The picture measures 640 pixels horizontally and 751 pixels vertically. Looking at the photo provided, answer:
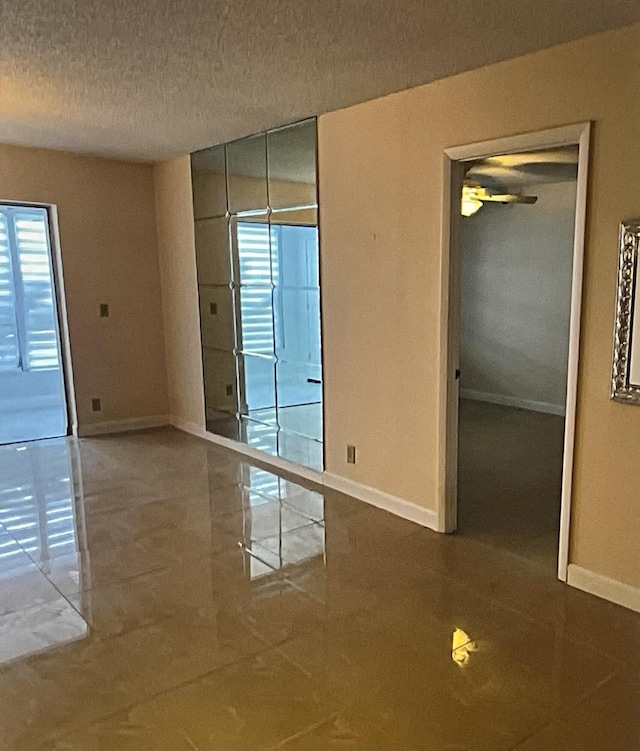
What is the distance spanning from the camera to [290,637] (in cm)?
241

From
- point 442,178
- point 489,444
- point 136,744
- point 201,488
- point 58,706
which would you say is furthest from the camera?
point 489,444

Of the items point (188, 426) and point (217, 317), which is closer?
point (217, 317)

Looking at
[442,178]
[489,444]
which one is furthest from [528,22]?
[489,444]

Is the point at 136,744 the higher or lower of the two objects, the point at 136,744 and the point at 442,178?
the lower

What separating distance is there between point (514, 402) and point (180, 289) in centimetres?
351

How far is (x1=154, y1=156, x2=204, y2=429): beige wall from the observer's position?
5230 millimetres

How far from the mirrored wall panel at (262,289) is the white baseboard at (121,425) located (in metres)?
0.75

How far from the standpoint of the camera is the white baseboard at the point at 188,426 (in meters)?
5.43

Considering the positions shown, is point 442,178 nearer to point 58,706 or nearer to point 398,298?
point 398,298

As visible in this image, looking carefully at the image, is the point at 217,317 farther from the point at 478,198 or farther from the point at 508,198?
the point at 508,198

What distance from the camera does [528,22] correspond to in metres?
2.33

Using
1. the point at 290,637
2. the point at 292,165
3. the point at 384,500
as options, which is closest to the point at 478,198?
the point at 292,165

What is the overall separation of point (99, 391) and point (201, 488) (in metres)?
1.90

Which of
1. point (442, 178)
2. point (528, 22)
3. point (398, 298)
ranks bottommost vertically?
point (398, 298)
